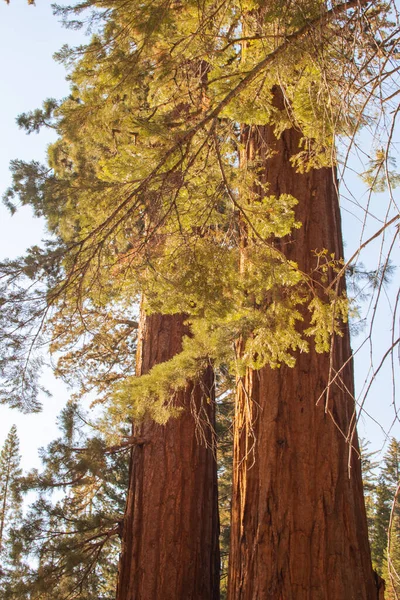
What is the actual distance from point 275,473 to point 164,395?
871 millimetres

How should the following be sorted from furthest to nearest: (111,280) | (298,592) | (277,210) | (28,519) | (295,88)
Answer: (28,519) → (111,280) → (295,88) → (277,210) → (298,592)

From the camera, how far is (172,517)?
204 inches

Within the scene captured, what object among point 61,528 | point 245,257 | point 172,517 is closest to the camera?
point 245,257

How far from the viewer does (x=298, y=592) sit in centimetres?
304

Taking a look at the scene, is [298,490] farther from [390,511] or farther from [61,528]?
[61,528]

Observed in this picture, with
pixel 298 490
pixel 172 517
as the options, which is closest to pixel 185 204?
pixel 298 490

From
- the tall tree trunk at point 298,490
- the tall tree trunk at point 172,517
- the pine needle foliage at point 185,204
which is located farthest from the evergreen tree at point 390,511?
the tall tree trunk at point 172,517

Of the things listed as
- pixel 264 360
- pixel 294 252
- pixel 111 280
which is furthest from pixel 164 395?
pixel 294 252

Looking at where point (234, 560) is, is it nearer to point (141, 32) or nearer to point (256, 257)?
point (256, 257)

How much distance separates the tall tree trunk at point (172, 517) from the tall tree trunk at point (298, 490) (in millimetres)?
1291

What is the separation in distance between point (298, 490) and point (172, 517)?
7.50ft

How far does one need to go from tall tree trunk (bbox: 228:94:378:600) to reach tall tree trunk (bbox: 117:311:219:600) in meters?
1.29

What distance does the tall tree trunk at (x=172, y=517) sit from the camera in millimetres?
4953

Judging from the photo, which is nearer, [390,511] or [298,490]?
[298,490]
